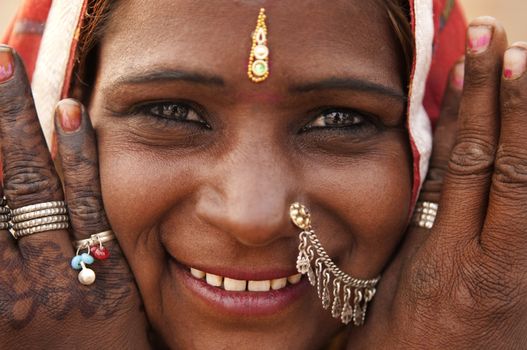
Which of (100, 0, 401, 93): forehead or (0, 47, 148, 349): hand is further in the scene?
(0, 47, 148, 349): hand

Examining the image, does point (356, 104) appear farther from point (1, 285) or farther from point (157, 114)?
point (1, 285)

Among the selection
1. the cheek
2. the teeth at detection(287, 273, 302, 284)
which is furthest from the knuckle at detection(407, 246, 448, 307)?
the teeth at detection(287, 273, 302, 284)

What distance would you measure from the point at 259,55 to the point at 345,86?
29cm

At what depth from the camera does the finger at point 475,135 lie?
230 cm

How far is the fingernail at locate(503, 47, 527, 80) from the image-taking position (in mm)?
2232

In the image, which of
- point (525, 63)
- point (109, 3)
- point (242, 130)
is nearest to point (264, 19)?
point (242, 130)

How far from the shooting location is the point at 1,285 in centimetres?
224

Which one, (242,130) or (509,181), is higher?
(242,130)

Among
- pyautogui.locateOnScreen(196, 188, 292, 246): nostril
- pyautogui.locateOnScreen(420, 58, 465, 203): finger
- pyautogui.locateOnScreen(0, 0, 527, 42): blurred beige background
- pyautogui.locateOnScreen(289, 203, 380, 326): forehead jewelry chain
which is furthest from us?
pyautogui.locateOnScreen(0, 0, 527, 42): blurred beige background

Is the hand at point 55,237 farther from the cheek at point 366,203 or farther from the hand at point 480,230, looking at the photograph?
the hand at point 480,230

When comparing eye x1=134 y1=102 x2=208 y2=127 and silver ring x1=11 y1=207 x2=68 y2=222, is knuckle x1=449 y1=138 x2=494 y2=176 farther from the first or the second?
silver ring x1=11 y1=207 x2=68 y2=222

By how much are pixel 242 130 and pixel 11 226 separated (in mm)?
789

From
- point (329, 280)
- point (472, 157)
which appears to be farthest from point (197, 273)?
point (472, 157)

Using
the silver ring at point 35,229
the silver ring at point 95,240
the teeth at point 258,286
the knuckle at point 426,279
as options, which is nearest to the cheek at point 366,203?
the knuckle at point 426,279
